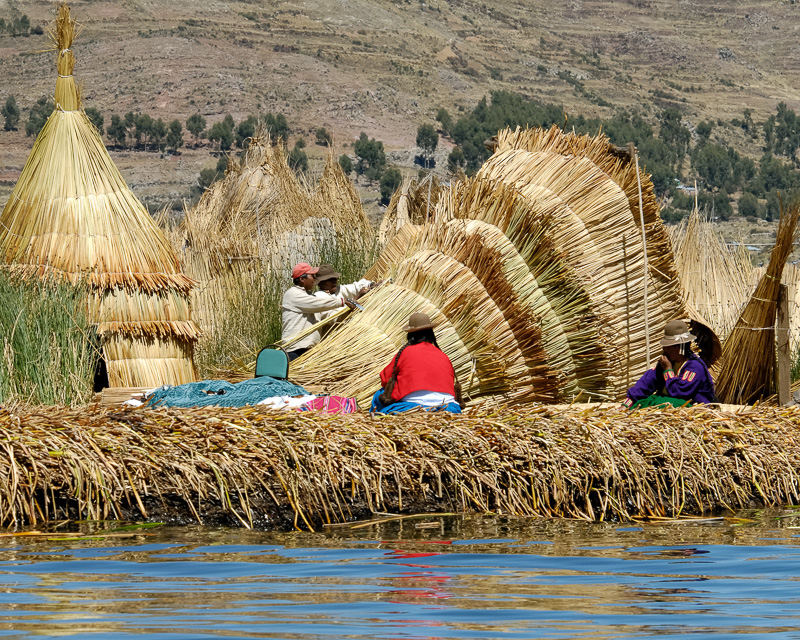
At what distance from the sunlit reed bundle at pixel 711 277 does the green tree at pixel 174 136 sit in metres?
65.2

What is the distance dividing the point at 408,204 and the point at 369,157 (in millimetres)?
63796

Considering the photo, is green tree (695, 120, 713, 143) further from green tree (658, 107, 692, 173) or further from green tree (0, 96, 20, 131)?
green tree (0, 96, 20, 131)

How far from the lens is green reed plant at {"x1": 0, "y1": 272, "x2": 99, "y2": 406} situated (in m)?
7.64

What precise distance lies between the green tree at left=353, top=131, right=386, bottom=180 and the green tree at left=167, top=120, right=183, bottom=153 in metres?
11.6

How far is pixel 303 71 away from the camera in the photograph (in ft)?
293

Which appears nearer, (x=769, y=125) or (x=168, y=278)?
(x=168, y=278)

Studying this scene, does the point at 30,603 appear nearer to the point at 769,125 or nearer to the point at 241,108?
the point at 241,108

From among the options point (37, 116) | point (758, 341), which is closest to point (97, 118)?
point (37, 116)

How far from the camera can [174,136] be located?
7662cm

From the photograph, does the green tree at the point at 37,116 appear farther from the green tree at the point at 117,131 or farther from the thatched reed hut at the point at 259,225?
the thatched reed hut at the point at 259,225

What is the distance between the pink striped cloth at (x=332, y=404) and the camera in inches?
297

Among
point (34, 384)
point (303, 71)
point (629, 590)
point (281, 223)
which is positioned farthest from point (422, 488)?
point (303, 71)

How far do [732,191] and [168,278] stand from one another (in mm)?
73995

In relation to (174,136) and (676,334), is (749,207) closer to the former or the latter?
(174,136)
